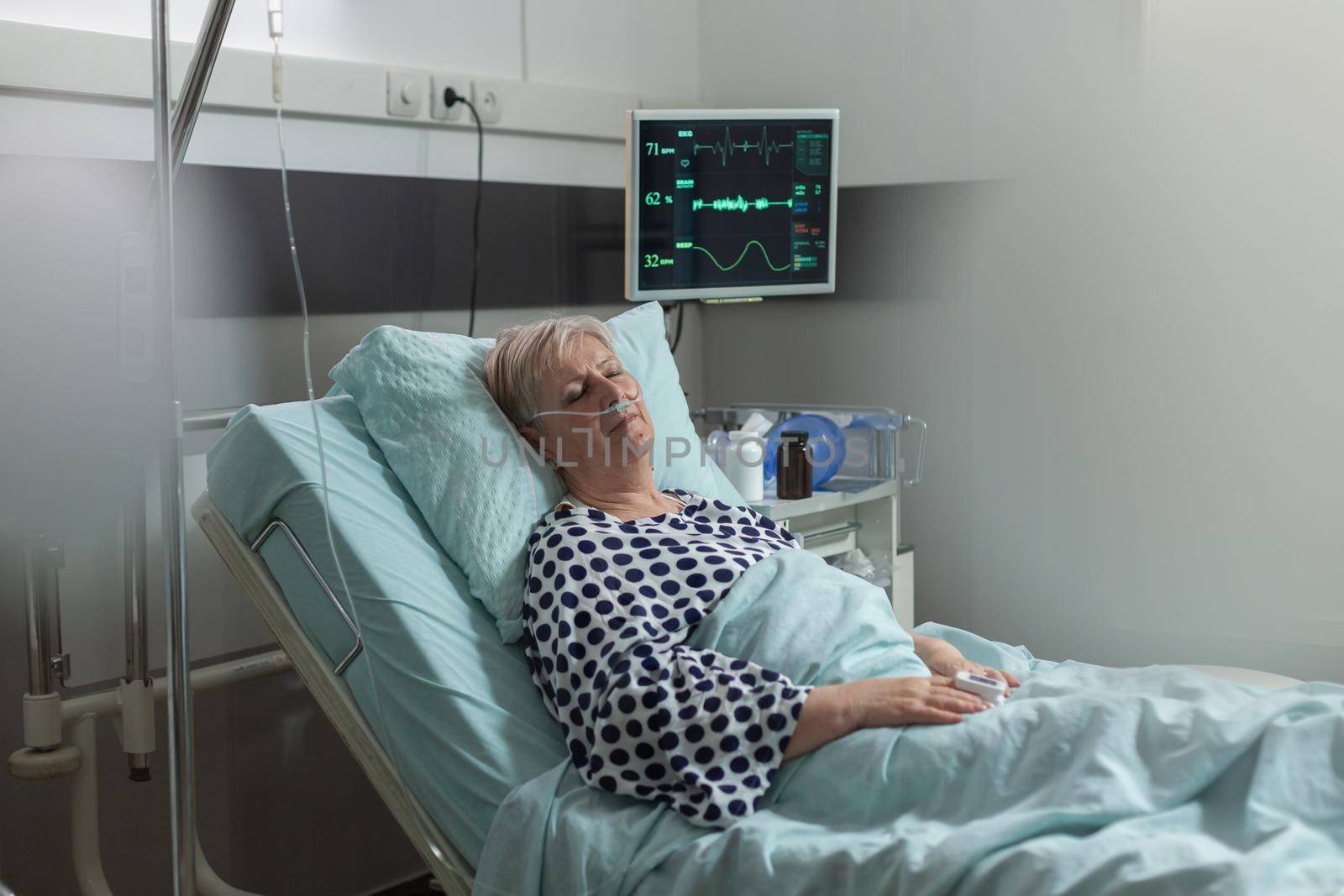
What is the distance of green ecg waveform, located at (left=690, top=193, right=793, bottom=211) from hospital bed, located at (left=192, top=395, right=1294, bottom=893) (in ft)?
3.66

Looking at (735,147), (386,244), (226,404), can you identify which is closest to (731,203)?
(735,147)

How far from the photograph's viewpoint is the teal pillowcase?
1.65 m

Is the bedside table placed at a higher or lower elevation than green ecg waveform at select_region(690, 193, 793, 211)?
lower

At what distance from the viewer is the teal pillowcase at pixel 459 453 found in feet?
5.41

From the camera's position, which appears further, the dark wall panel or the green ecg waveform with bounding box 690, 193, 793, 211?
the green ecg waveform with bounding box 690, 193, 793, 211

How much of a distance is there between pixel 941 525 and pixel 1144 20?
126 cm

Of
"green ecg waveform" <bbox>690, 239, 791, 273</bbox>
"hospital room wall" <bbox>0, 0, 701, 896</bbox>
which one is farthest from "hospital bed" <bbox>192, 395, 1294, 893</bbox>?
"green ecg waveform" <bbox>690, 239, 791, 273</bbox>

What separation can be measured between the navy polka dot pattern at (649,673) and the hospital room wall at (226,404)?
0.78 m

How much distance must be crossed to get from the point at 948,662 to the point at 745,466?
2.71 feet

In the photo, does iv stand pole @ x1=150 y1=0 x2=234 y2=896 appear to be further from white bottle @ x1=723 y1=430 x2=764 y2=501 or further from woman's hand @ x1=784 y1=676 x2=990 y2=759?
white bottle @ x1=723 y1=430 x2=764 y2=501

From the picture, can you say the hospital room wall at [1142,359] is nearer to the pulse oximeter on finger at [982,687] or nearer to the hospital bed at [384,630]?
the pulse oximeter on finger at [982,687]

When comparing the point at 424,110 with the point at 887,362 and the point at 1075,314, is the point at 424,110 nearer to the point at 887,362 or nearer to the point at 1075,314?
the point at 887,362

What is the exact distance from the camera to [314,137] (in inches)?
89.8

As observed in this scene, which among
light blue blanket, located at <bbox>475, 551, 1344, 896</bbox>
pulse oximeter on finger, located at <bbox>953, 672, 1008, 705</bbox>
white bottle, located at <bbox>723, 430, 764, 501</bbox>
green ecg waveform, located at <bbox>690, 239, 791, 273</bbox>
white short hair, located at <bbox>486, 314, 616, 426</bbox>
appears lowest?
light blue blanket, located at <bbox>475, 551, 1344, 896</bbox>
